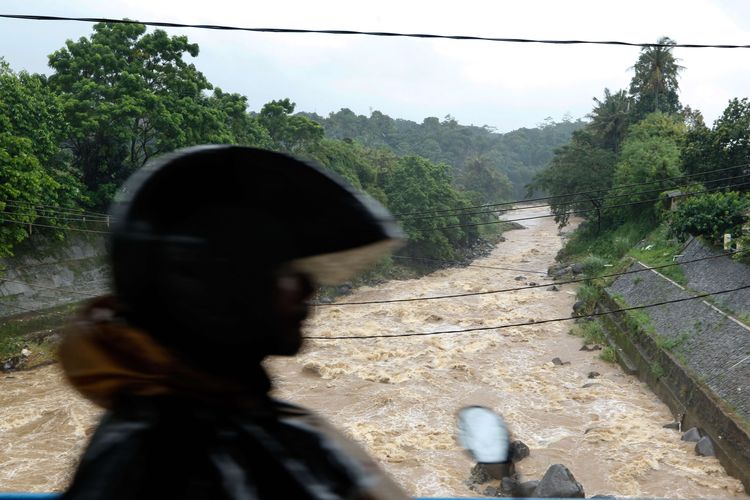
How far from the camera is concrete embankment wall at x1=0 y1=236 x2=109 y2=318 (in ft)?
42.0

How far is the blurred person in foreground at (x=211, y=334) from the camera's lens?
23.7 inches

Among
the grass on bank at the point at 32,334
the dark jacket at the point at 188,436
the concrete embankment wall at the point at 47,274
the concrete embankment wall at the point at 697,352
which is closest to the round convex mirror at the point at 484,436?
the dark jacket at the point at 188,436

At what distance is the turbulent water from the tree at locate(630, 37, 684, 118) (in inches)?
696

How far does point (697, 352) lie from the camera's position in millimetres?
10617

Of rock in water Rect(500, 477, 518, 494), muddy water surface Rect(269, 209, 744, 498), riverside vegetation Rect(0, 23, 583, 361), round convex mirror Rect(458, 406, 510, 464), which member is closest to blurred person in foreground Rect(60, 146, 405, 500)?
round convex mirror Rect(458, 406, 510, 464)

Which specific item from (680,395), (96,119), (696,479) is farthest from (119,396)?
(96,119)

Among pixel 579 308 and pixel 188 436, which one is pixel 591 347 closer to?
pixel 579 308

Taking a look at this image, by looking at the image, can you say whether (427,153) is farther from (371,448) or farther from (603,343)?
(371,448)

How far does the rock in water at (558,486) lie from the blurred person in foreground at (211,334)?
7386 millimetres

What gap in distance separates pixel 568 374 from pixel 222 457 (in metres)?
12.4

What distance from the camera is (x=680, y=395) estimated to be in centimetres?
1011

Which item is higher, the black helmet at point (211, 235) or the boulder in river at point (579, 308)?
the black helmet at point (211, 235)

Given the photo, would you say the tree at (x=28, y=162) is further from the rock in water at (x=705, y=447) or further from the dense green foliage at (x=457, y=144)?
the dense green foliage at (x=457, y=144)

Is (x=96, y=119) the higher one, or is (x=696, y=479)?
(x=96, y=119)
